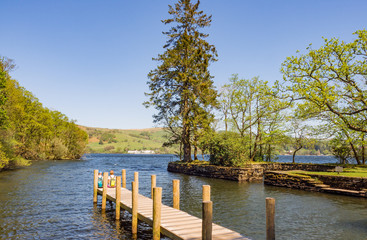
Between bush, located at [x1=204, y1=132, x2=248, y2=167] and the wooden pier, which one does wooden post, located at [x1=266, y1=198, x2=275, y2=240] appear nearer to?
the wooden pier

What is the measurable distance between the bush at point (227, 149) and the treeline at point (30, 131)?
22.5m

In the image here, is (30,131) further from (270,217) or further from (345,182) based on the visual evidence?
(270,217)

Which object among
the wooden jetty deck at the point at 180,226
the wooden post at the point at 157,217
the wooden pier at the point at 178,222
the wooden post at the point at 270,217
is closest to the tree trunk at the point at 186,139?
the wooden pier at the point at 178,222

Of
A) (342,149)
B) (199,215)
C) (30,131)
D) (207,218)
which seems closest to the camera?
(207,218)

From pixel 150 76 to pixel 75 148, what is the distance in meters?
46.4

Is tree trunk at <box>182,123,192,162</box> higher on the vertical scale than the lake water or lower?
higher

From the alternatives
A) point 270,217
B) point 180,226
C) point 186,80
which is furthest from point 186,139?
point 270,217

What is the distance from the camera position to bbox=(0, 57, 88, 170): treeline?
34.7 meters

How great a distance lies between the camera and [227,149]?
105 ft

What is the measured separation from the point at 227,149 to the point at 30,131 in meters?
44.1

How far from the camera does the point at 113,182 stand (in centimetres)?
1775

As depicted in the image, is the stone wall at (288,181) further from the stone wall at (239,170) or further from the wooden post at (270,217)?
the wooden post at (270,217)

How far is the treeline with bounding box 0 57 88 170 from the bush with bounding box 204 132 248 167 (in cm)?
2247

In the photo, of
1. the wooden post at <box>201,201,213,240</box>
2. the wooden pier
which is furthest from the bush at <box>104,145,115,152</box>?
the wooden post at <box>201,201,213,240</box>
